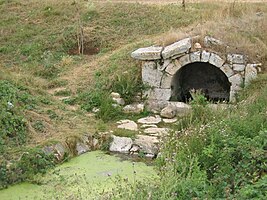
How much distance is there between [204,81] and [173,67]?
160 centimetres

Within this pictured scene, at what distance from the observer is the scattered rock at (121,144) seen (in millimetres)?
9344

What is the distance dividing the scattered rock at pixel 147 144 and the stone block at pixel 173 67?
2.13 metres

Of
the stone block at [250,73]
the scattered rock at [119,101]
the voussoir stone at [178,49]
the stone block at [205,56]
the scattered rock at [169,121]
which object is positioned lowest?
the scattered rock at [169,121]

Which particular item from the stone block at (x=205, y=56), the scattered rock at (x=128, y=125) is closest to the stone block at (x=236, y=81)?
the stone block at (x=205, y=56)

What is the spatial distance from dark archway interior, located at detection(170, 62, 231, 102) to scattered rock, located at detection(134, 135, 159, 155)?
2816mm

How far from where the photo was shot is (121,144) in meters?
9.41

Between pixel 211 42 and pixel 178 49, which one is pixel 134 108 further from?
pixel 211 42

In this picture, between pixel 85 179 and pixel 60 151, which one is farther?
pixel 60 151

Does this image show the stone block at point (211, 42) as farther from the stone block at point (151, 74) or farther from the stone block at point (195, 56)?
the stone block at point (151, 74)

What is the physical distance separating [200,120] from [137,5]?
7.86 m

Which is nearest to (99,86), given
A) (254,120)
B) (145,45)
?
(145,45)

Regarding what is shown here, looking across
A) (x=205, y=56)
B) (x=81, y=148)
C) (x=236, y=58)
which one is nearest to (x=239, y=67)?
(x=236, y=58)

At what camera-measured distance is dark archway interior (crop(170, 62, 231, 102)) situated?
12266 mm

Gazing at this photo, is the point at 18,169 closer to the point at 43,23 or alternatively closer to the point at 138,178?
the point at 138,178
